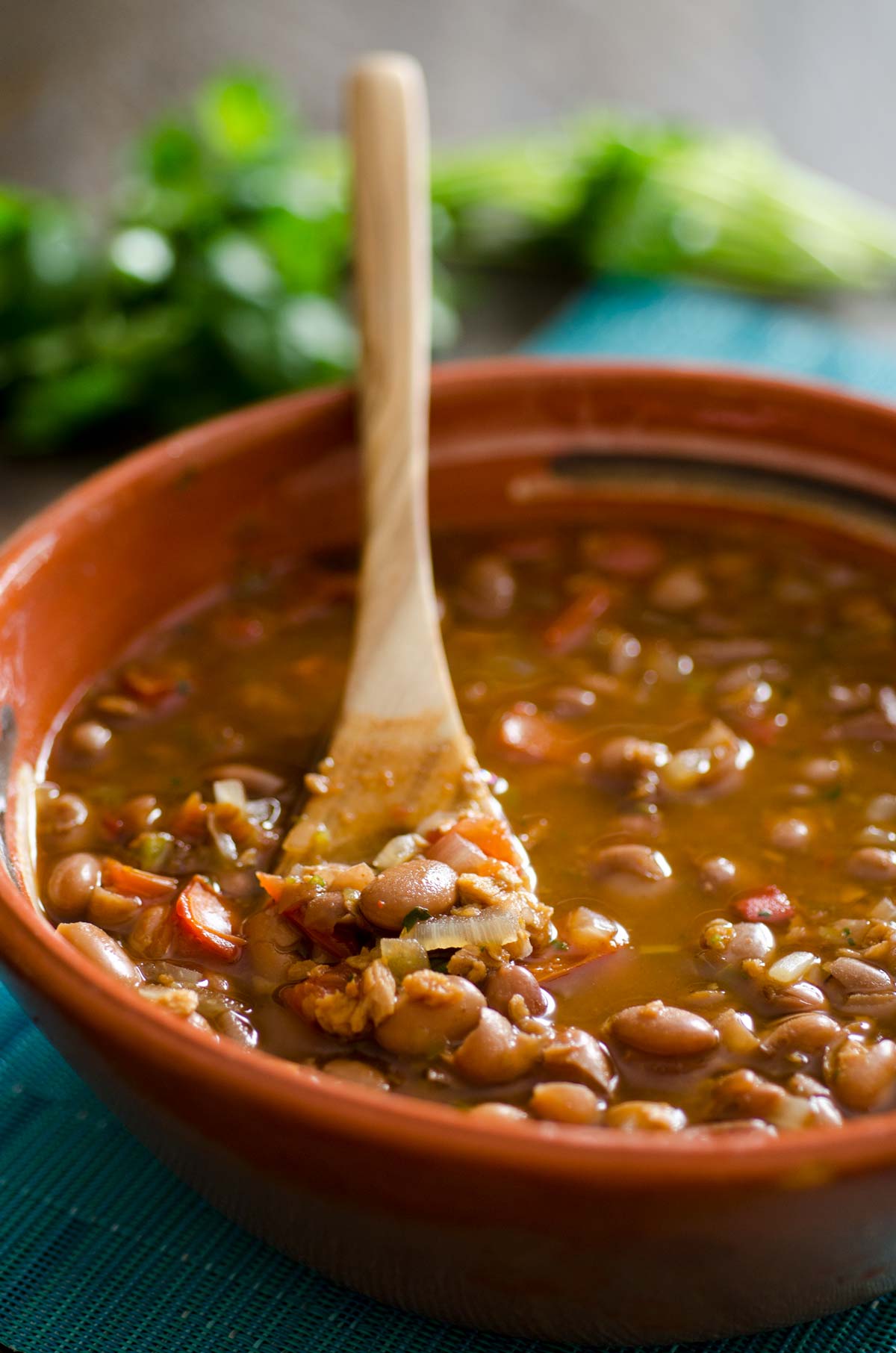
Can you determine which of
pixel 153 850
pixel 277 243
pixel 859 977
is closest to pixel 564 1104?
pixel 859 977

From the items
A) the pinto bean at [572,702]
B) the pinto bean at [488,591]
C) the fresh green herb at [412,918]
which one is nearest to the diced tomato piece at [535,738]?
the pinto bean at [572,702]

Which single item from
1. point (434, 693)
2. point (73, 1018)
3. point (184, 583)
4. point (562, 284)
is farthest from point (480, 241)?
point (73, 1018)

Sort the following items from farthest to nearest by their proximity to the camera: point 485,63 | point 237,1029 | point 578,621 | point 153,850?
point 485,63 < point 578,621 < point 153,850 < point 237,1029

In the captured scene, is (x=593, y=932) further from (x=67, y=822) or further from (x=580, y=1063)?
(x=67, y=822)

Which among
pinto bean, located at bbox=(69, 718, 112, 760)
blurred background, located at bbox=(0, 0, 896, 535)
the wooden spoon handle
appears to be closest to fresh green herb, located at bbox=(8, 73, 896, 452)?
blurred background, located at bbox=(0, 0, 896, 535)

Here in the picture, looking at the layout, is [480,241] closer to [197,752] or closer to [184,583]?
[184,583]

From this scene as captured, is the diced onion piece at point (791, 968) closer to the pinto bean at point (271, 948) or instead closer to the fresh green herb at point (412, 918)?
the fresh green herb at point (412, 918)

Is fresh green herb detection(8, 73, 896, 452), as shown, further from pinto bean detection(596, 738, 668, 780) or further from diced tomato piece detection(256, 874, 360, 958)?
diced tomato piece detection(256, 874, 360, 958)
